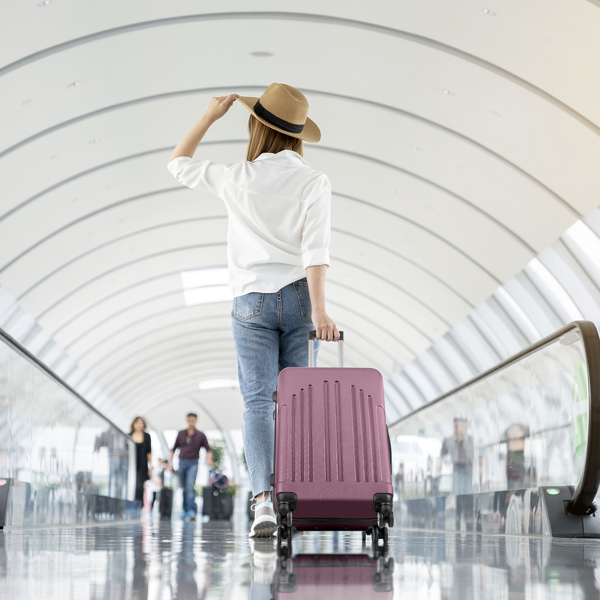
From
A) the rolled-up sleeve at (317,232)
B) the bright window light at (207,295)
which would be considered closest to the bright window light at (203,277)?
the bright window light at (207,295)

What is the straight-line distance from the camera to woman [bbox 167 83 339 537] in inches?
146

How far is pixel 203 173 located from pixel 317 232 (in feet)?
2.49

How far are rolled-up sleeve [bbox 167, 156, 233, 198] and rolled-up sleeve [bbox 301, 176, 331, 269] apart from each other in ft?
1.66

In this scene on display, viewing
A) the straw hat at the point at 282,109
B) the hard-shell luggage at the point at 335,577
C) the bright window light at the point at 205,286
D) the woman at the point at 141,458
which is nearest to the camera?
the hard-shell luggage at the point at 335,577

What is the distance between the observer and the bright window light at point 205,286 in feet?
89.4

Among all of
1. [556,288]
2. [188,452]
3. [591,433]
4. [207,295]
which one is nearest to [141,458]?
[188,452]

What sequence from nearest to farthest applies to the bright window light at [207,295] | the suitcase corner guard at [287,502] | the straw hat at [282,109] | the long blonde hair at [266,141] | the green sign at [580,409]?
the suitcase corner guard at [287,502]
the straw hat at [282,109]
the long blonde hair at [266,141]
the green sign at [580,409]
the bright window light at [207,295]

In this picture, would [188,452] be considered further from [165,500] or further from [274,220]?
[274,220]

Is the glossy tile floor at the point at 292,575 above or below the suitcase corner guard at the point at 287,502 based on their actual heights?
below

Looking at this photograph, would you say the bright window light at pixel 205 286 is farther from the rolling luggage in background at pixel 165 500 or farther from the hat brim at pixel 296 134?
the hat brim at pixel 296 134

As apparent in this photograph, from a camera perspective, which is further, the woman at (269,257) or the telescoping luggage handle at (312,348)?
the woman at (269,257)

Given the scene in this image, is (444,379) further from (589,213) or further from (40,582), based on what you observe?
(40,582)

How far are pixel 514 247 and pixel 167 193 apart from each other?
862 centimetres

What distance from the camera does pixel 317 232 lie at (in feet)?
12.4
